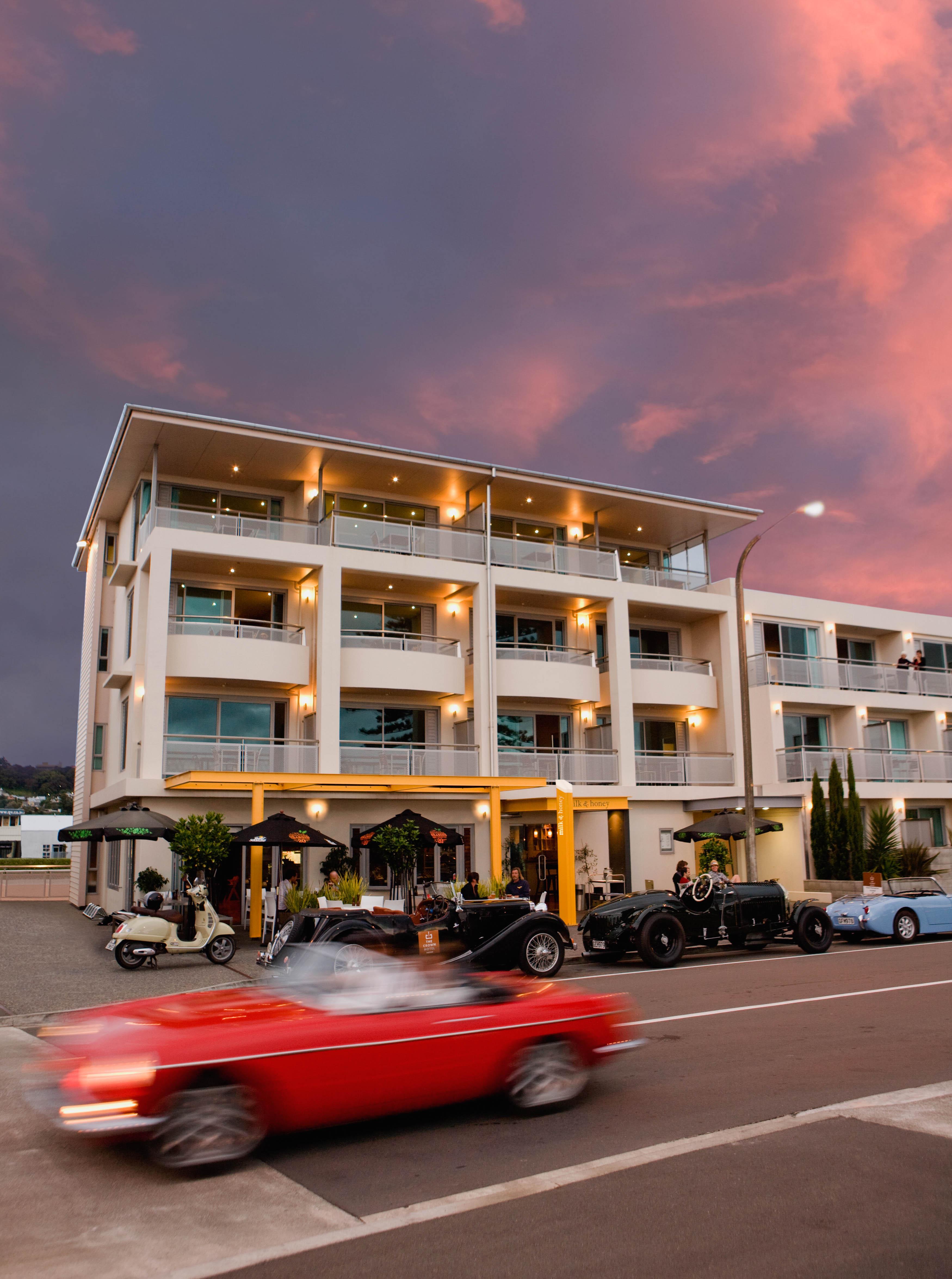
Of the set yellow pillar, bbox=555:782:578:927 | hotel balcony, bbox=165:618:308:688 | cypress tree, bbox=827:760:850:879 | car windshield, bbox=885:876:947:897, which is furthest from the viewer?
cypress tree, bbox=827:760:850:879

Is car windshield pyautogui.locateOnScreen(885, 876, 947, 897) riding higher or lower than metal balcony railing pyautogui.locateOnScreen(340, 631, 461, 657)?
lower

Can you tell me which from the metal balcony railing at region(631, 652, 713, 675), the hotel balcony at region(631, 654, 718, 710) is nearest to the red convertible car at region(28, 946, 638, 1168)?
the hotel balcony at region(631, 654, 718, 710)

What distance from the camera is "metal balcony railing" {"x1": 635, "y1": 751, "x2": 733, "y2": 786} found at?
30.6 meters

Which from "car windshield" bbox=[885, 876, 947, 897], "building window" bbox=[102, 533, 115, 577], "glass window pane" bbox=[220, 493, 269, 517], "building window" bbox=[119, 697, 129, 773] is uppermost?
"glass window pane" bbox=[220, 493, 269, 517]

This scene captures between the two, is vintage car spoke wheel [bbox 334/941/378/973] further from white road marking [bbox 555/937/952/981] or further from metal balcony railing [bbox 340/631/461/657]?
metal balcony railing [bbox 340/631/461/657]

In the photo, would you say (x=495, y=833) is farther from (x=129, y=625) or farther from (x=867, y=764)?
(x=867, y=764)

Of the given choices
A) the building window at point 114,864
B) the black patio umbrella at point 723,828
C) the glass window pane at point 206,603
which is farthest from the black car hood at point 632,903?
the building window at point 114,864

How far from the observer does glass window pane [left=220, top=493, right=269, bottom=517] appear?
93.5ft

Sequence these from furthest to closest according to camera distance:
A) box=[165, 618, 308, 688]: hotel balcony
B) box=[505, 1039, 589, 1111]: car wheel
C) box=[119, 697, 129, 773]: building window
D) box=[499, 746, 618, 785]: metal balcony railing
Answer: box=[499, 746, 618, 785]: metal balcony railing
box=[119, 697, 129, 773]: building window
box=[165, 618, 308, 688]: hotel balcony
box=[505, 1039, 589, 1111]: car wheel

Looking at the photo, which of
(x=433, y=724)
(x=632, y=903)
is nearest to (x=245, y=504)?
(x=433, y=724)

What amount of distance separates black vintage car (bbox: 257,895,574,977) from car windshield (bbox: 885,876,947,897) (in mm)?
7674

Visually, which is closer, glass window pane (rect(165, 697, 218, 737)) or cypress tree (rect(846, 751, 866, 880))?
glass window pane (rect(165, 697, 218, 737))

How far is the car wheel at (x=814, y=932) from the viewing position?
17.5 m

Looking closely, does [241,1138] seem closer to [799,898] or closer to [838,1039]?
[838,1039]
